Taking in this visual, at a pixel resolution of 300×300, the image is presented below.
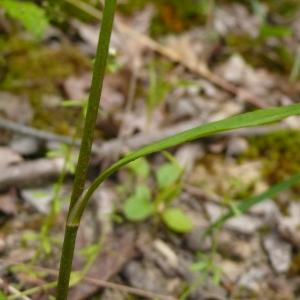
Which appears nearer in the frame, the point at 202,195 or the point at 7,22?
the point at 202,195

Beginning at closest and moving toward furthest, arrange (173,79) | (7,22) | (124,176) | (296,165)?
(124,176) → (296,165) → (7,22) → (173,79)

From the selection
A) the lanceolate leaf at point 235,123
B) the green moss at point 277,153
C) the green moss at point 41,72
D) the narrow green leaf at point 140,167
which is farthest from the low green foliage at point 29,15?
the lanceolate leaf at point 235,123

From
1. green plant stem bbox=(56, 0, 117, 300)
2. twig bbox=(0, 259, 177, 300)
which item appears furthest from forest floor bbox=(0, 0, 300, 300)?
green plant stem bbox=(56, 0, 117, 300)

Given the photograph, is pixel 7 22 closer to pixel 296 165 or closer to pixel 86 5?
pixel 86 5

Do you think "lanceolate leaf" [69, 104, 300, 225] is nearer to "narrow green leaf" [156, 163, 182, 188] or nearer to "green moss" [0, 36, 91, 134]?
"narrow green leaf" [156, 163, 182, 188]

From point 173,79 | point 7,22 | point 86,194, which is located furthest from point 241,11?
point 86,194

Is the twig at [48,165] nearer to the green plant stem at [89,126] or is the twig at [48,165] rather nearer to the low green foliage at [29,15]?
the low green foliage at [29,15]

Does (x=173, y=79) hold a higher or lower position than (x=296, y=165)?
higher

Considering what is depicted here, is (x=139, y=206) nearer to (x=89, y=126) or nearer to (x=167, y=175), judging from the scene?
(x=167, y=175)
